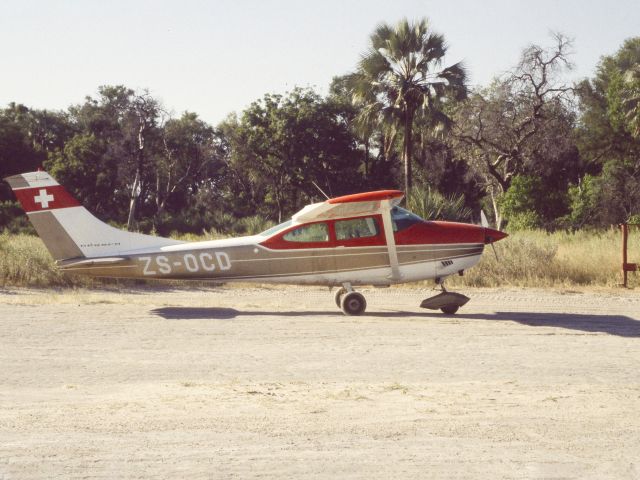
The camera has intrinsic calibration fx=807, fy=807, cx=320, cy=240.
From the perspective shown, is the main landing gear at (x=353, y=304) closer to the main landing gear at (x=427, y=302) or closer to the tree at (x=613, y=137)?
the main landing gear at (x=427, y=302)

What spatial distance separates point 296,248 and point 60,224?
3945mm

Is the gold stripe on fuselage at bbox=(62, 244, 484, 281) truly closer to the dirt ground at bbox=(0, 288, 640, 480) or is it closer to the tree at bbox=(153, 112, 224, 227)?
the dirt ground at bbox=(0, 288, 640, 480)

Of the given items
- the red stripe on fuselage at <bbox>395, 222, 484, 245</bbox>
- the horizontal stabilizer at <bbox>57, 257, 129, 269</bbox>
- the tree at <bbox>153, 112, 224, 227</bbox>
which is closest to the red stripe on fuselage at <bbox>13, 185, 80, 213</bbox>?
the horizontal stabilizer at <bbox>57, 257, 129, 269</bbox>

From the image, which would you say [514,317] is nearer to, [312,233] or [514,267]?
[312,233]

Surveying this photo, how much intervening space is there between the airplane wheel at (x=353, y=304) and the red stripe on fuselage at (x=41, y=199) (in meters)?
4.78

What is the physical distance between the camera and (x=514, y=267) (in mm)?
18828

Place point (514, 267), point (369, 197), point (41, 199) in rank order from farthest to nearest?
point (514, 267) → point (41, 199) → point (369, 197)

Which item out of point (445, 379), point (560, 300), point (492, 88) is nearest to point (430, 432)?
point (445, 379)

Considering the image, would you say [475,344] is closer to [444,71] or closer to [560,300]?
[560,300]

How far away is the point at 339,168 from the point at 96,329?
31.8 metres

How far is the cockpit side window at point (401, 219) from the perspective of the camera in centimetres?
1382

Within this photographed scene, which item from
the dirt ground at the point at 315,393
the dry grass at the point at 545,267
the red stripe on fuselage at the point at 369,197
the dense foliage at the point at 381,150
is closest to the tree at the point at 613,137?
the dense foliage at the point at 381,150

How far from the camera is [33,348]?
1018 cm

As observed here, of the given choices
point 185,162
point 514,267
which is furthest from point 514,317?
point 185,162
